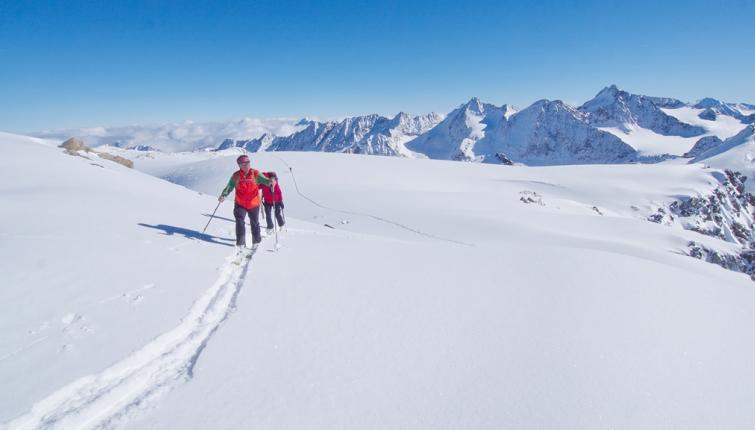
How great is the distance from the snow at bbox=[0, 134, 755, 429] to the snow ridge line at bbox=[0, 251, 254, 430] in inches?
0.6

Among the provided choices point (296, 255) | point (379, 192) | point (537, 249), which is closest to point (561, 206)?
point (379, 192)

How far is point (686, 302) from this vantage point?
7.66m

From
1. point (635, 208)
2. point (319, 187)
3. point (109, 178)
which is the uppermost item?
point (109, 178)

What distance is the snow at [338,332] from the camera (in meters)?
3.69

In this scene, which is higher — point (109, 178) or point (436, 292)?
point (109, 178)

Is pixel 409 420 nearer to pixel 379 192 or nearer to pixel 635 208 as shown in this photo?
pixel 379 192

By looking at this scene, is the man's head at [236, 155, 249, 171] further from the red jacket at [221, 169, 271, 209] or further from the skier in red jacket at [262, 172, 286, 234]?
the skier in red jacket at [262, 172, 286, 234]

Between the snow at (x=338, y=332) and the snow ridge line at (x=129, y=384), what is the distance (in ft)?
0.05

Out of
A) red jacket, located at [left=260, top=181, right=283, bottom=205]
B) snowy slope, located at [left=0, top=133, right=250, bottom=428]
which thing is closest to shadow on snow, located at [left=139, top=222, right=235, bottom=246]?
snowy slope, located at [left=0, top=133, right=250, bottom=428]

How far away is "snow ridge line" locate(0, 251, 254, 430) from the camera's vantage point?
129 inches

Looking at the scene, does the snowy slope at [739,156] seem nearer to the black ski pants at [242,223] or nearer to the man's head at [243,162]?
the black ski pants at [242,223]

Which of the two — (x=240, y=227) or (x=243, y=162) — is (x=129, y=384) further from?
(x=243, y=162)

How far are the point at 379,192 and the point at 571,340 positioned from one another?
93.1ft

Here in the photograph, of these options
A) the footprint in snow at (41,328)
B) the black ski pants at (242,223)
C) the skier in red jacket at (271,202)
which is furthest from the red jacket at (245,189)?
the footprint in snow at (41,328)
